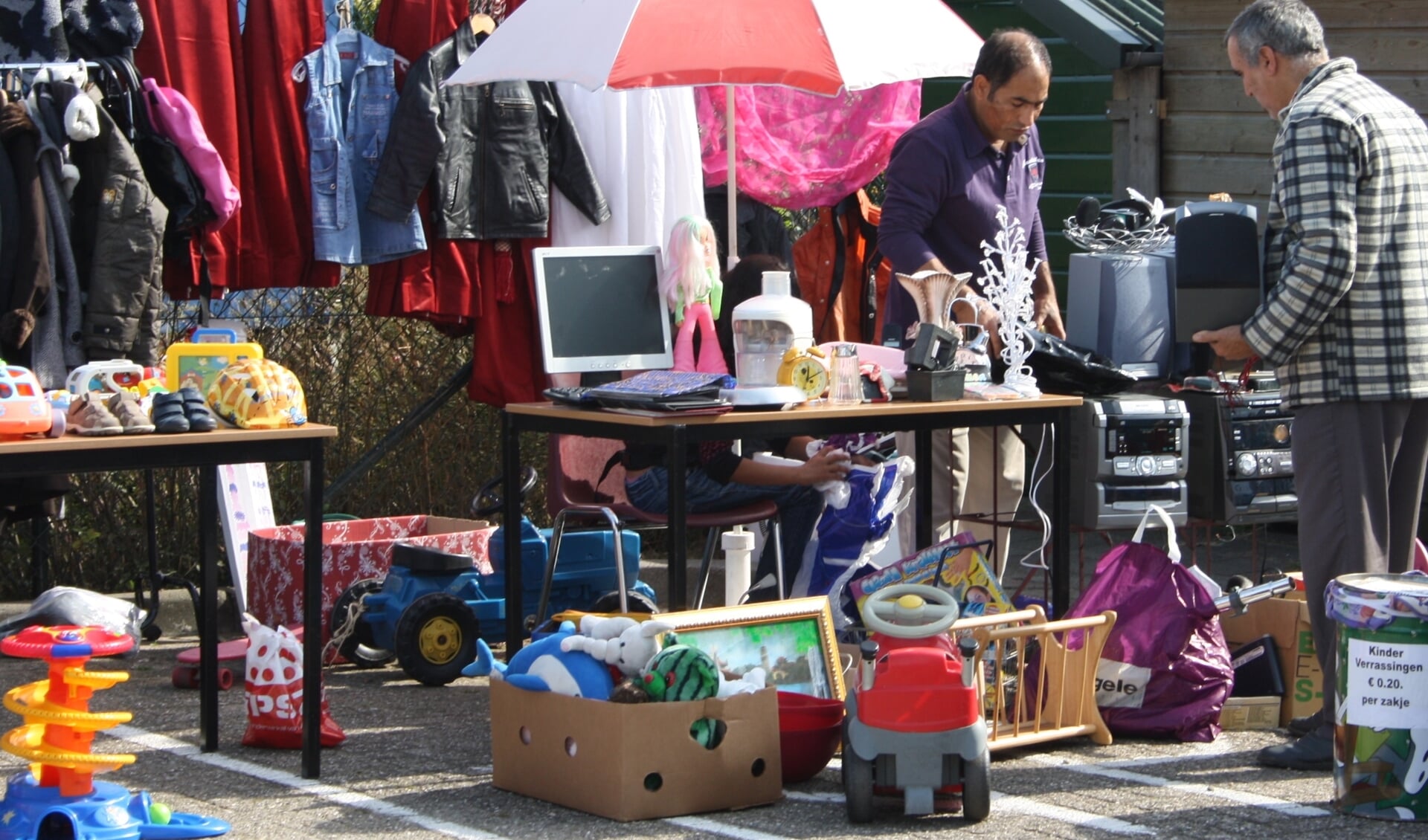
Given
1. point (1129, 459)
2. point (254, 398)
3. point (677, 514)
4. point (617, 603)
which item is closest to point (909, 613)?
point (677, 514)

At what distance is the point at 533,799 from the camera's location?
4.53 m

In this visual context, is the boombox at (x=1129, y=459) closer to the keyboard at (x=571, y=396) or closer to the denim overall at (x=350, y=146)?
the keyboard at (x=571, y=396)

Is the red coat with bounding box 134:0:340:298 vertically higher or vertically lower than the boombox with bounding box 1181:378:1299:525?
higher

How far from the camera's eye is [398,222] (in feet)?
23.5

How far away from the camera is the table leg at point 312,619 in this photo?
4.75 metres

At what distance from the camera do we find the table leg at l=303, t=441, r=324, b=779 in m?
4.75

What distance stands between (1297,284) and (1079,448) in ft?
4.57

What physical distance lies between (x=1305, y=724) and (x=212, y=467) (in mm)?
2916

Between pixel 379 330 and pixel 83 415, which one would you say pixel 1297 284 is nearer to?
pixel 83 415

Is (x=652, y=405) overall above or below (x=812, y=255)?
below

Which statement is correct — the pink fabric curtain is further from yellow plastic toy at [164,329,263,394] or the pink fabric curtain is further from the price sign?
the price sign

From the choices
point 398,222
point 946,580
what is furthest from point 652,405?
point 398,222

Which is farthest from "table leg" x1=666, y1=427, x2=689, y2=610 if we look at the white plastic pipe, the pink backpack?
the pink backpack

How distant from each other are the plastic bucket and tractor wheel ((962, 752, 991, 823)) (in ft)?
2.69
